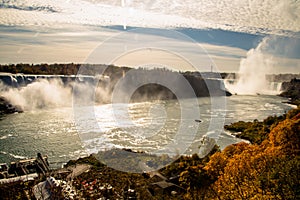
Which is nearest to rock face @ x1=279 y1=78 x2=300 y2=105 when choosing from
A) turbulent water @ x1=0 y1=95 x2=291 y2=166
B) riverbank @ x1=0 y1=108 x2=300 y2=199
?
turbulent water @ x1=0 y1=95 x2=291 y2=166

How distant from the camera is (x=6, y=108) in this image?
60.5 feet

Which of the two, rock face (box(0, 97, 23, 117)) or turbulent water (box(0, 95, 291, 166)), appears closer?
turbulent water (box(0, 95, 291, 166))

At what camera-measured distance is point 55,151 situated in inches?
386

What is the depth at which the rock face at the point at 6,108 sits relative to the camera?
17969 mm

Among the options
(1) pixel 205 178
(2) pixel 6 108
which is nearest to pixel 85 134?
(1) pixel 205 178

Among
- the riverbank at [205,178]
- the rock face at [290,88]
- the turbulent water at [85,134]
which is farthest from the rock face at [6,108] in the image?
the rock face at [290,88]

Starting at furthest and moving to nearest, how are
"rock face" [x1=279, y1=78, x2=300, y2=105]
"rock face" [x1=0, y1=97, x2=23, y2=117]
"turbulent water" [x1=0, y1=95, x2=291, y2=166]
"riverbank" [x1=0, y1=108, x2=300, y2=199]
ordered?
"rock face" [x1=279, y1=78, x2=300, y2=105] < "rock face" [x1=0, y1=97, x2=23, y2=117] < "turbulent water" [x1=0, y1=95, x2=291, y2=166] < "riverbank" [x1=0, y1=108, x2=300, y2=199]

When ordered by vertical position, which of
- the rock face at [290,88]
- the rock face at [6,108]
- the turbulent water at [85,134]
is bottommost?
the turbulent water at [85,134]

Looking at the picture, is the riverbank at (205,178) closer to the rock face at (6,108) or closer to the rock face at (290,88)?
the rock face at (6,108)

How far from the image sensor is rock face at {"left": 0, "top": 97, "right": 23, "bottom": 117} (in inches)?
707

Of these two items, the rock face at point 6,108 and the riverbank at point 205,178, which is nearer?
A: the riverbank at point 205,178

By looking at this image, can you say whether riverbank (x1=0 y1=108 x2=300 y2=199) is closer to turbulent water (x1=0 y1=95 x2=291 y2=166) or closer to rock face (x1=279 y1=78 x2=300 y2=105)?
turbulent water (x1=0 y1=95 x2=291 y2=166)

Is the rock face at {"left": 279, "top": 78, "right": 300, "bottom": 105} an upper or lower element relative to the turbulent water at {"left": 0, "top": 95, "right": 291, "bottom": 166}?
upper

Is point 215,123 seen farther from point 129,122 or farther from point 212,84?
point 212,84
